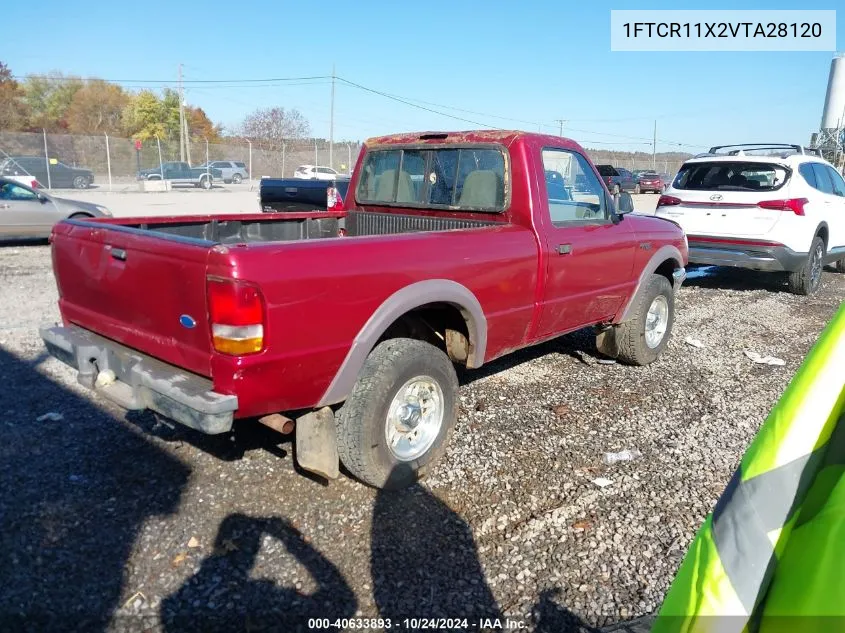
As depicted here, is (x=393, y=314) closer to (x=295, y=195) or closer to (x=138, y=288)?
(x=138, y=288)

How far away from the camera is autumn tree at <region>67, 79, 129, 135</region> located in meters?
56.0

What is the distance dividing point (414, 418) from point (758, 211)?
263 inches

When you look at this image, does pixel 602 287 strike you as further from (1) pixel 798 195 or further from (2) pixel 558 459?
(1) pixel 798 195

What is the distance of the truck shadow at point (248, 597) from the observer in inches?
99.8

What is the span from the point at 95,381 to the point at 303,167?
3723 cm

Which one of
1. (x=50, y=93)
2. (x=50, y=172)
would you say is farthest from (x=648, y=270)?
(x=50, y=93)

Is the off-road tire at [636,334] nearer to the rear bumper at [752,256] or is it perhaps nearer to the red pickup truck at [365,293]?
the red pickup truck at [365,293]

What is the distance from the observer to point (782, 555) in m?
1.31

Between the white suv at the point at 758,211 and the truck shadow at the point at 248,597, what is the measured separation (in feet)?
24.3

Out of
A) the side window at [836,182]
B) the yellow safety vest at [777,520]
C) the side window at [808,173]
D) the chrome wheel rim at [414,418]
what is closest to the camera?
the yellow safety vest at [777,520]

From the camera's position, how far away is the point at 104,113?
188ft

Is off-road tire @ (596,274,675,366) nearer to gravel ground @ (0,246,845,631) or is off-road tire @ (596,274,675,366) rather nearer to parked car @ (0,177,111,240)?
gravel ground @ (0,246,845,631)

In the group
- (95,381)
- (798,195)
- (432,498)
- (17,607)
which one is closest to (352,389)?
(432,498)

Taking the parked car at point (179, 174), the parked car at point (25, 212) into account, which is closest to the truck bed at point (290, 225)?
the parked car at point (25, 212)
